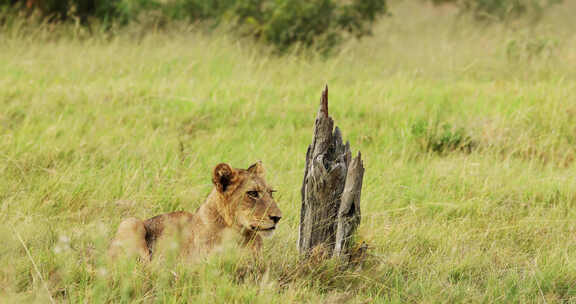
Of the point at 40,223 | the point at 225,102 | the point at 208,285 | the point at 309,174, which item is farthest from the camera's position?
the point at 225,102

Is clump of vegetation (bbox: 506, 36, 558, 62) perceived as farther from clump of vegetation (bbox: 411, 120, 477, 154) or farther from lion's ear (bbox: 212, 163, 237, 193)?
lion's ear (bbox: 212, 163, 237, 193)

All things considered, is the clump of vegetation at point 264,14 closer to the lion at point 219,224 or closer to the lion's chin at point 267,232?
the lion at point 219,224

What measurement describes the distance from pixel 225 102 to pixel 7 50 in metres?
4.16

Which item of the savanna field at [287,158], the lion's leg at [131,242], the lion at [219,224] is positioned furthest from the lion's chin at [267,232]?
the lion's leg at [131,242]

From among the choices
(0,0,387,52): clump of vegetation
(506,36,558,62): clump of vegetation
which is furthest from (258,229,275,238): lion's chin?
(506,36,558,62): clump of vegetation

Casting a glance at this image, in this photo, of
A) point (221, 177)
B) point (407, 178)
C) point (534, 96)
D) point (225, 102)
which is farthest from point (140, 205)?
point (534, 96)

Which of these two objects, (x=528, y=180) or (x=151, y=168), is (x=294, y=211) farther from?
(x=528, y=180)

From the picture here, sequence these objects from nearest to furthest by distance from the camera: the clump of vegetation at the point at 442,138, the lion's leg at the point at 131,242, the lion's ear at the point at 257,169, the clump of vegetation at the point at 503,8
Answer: the lion's leg at the point at 131,242 < the lion's ear at the point at 257,169 < the clump of vegetation at the point at 442,138 < the clump of vegetation at the point at 503,8

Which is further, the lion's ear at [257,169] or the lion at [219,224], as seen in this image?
the lion's ear at [257,169]

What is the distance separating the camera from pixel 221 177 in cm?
403

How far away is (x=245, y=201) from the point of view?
4.03 metres

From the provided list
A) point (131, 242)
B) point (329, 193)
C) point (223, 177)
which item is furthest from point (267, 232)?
point (131, 242)

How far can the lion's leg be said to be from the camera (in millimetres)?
4070

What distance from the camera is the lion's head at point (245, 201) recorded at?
395cm
